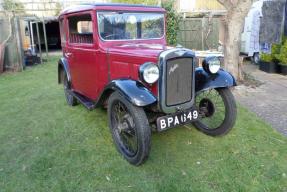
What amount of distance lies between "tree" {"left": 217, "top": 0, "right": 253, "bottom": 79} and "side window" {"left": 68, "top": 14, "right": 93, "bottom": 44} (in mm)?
3668

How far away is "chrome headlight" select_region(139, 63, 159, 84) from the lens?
3096mm

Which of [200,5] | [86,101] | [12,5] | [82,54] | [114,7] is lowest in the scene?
[86,101]

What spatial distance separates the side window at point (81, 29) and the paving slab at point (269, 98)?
3.20m

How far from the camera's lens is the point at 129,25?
Answer: 4227 millimetres

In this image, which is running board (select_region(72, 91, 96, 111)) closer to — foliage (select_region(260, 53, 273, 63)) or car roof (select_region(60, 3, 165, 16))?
car roof (select_region(60, 3, 165, 16))

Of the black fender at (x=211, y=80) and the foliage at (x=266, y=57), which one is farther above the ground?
A: the black fender at (x=211, y=80)

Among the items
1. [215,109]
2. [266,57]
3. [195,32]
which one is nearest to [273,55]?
[266,57]

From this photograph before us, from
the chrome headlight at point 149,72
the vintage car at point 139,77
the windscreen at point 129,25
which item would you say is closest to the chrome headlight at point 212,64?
the vintage car at point 139,77

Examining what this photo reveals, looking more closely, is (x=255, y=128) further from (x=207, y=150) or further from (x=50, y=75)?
(x=50, y=75)

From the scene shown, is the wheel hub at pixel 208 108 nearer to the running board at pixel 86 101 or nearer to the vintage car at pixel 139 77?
the vintage car at pixel 139 77

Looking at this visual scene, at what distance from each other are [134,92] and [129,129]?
1.71ft

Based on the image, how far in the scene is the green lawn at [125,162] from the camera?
299 centimetres

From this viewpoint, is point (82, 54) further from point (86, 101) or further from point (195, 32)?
point (195, 32)

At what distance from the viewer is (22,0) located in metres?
18.7
